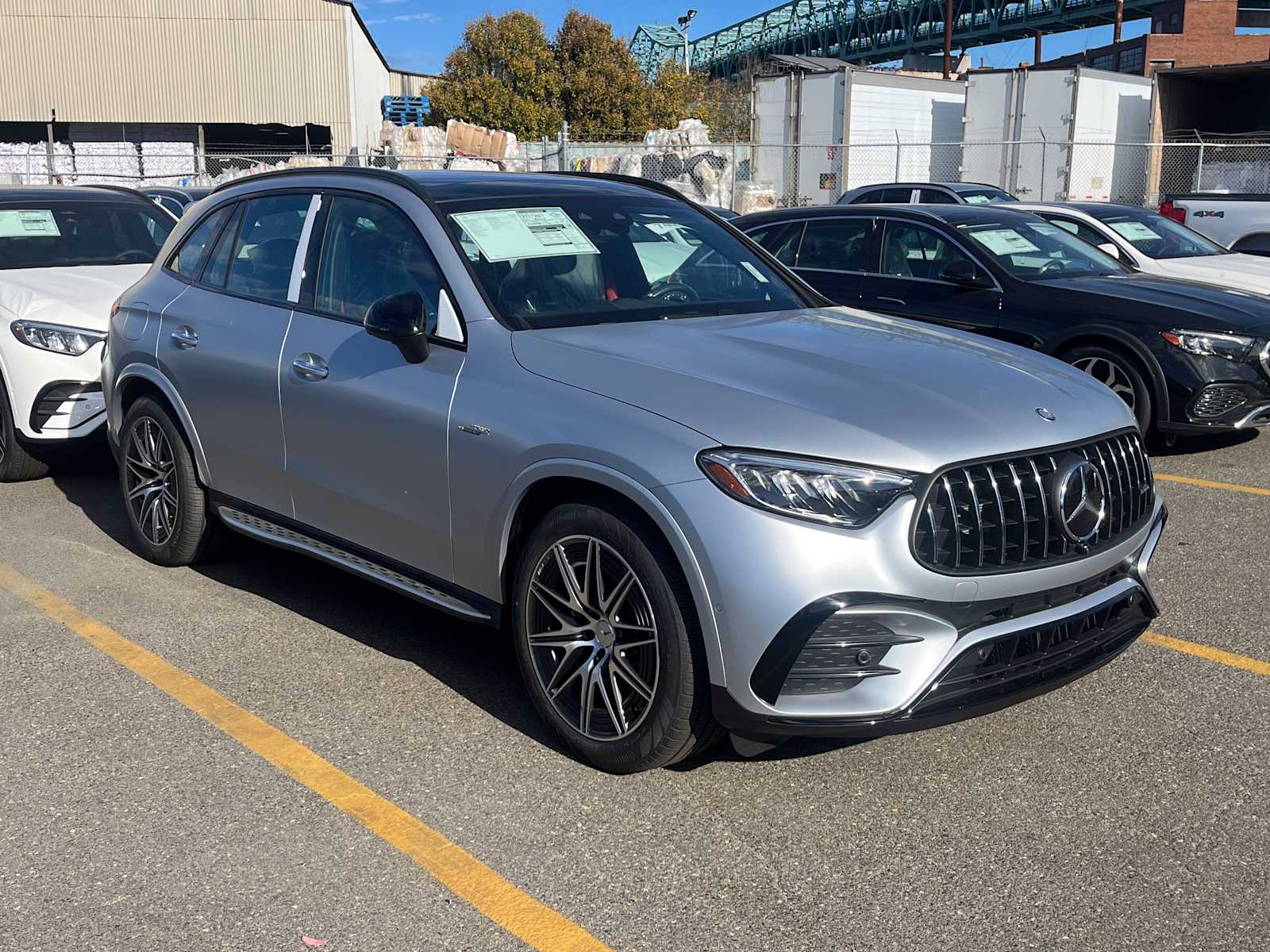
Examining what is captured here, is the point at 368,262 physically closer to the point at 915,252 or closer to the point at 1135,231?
the point at 915,252

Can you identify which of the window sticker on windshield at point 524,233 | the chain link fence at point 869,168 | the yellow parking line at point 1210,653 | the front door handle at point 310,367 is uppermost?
the chain link fence at point 869,168

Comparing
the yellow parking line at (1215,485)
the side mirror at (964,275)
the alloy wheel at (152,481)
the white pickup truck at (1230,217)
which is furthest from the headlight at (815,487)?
the white pickup truck at (1230,217)

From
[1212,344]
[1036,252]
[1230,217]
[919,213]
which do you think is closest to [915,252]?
[919,213]

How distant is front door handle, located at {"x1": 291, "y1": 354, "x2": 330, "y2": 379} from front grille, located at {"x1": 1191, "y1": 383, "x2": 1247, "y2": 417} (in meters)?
5.48

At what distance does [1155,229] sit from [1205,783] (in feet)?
30.3

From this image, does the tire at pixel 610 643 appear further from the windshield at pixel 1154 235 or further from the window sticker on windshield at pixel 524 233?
the windshield at pixel 1154 235

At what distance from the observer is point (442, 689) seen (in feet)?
14.3

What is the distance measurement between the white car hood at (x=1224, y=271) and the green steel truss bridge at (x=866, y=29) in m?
56.8

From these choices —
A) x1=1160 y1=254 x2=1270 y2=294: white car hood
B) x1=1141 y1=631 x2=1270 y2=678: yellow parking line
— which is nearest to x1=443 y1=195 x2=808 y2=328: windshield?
x1=1141 y1=631 x2=1270 y2=678: yellow parking line

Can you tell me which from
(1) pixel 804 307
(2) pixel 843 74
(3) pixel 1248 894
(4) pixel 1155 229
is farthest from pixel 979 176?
(3) pixel 1248 894

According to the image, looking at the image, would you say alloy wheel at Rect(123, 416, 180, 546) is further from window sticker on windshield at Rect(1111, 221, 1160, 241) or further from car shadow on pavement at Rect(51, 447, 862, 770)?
window sticker on windshield at Rect(1111, 221, 1160, 241)

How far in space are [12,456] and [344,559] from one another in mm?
3749

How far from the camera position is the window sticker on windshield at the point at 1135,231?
1141 cm

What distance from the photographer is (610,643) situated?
3.58m
